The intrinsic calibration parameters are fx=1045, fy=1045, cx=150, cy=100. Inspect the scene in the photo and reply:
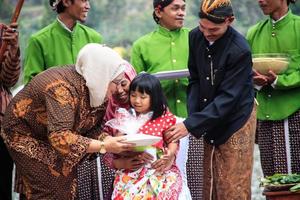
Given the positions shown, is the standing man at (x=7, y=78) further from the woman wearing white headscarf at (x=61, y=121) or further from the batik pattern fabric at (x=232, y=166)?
the batik pattern fabric at (x=232, y=166)

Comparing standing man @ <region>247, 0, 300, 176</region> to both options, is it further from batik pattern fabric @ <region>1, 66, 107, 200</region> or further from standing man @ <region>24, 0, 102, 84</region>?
batik pattern fabric @ <region>1, 66, 107, 200</region>

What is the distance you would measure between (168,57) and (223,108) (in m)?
1.63

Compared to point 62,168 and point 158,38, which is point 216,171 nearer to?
point 62,168

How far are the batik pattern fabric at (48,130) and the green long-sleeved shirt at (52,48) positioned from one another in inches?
56.8

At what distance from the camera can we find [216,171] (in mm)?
6781

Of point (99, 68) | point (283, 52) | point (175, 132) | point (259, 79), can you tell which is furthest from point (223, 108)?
point (283, 52)

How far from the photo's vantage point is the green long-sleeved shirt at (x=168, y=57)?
26.6 feet

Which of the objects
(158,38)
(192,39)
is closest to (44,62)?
(158,38)

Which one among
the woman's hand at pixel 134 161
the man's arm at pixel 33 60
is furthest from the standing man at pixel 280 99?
the man's arm at pixel 33 60

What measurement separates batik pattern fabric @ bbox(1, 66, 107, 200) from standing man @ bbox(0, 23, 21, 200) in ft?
3.04

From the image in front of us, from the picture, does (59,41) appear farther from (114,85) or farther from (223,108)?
(223,108)

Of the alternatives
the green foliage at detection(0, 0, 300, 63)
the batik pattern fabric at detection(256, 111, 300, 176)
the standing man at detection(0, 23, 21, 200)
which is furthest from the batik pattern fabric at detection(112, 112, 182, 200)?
the green foliage at detection(0, 0, 300, 63)

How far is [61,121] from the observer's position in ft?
20.3

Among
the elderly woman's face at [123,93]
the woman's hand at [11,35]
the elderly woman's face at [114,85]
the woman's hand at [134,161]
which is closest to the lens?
the elderly woman's face at [114,85]
